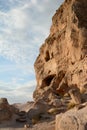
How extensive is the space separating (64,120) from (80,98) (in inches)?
349

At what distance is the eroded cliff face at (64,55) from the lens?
3703cm

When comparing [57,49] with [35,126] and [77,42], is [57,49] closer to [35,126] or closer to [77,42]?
[77,42]

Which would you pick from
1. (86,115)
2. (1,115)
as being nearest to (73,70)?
(1,115)

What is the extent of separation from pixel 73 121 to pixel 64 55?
77.9ft

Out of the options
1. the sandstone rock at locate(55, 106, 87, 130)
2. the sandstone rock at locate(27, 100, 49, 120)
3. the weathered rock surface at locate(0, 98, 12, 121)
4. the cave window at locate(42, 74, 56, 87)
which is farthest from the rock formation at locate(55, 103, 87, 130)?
the cave window at locate(42, 74, 56, 87)

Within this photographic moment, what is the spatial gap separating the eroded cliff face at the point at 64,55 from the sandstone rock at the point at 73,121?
14077mm

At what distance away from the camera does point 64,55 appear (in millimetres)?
41656

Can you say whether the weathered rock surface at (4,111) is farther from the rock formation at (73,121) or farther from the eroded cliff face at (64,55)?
the rock formation at (73,121)

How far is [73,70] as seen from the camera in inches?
1481

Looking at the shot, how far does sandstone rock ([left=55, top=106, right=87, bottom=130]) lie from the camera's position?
58.9ft

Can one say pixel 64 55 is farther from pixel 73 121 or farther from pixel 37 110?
pixel 73 121

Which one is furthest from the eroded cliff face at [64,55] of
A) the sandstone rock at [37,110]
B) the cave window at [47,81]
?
the sandstone rock at [37,110]

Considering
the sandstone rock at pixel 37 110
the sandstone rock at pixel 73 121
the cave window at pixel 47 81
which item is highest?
the cave window at pixel 47 81

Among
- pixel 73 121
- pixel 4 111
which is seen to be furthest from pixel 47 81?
pixel 73 121
